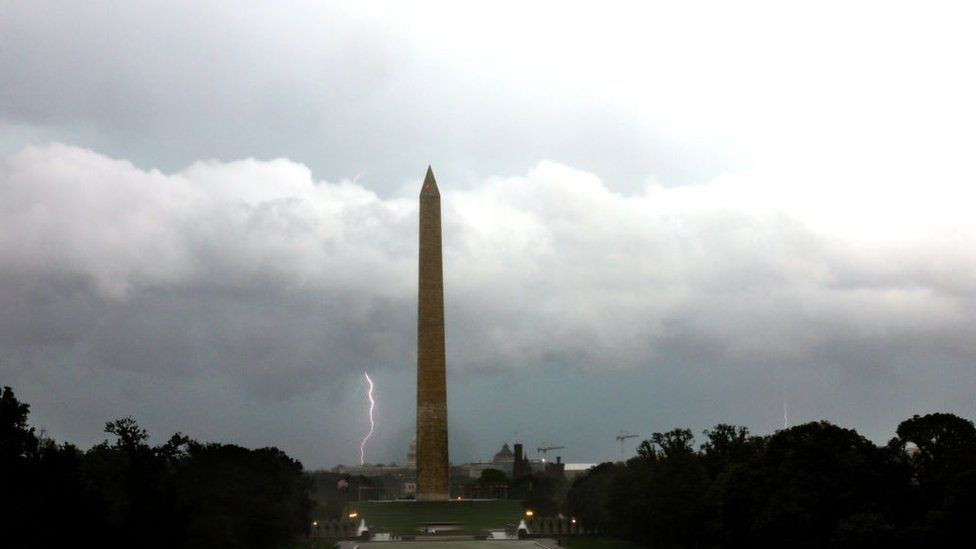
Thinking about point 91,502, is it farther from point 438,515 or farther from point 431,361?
point 438,515

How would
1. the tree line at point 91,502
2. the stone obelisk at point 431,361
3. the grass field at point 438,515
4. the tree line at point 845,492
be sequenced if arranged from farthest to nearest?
1. the grass field at point 438,515
2. the stone obelisk at point 431,361
3. the tree line at point 845,492
4. the tree line at point 91,502

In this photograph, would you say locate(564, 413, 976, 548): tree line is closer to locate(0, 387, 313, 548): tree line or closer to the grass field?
locate(0, 387, 313, 548): tree line

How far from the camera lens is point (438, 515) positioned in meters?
86.3

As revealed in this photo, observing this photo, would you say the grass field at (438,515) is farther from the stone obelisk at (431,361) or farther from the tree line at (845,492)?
the tree line at (845,492)

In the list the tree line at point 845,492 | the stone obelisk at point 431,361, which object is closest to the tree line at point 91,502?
the tree line at point 845,492

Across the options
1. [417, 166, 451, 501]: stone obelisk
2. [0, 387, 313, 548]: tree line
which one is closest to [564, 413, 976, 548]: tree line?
[0, 387, 313, 548]: tree line

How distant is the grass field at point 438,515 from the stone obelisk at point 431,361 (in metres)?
1.13

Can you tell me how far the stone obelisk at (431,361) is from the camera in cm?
8456

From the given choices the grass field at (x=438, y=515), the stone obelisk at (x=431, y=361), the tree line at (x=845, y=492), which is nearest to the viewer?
the tree line at (x=845, y=492)

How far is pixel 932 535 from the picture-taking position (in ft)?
130

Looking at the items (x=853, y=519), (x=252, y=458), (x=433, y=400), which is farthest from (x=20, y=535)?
(x=433, y=400)

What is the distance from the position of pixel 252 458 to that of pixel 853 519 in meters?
44.3

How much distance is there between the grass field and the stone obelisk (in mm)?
1133

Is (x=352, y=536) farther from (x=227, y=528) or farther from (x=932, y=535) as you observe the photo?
(x=932, y=535)
